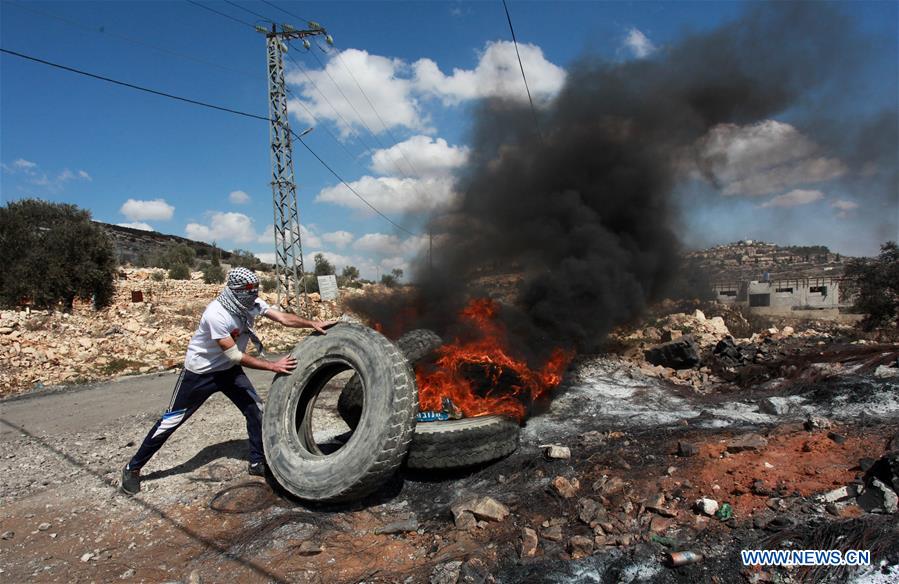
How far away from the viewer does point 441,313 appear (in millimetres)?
9477

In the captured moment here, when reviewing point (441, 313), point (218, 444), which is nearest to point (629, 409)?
point (441, 313)

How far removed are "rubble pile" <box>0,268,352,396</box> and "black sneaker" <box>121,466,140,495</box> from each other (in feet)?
28.6

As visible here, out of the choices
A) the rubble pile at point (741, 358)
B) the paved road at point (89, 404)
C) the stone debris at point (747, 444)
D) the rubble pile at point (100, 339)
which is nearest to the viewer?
the stone debris at point (747, 444)

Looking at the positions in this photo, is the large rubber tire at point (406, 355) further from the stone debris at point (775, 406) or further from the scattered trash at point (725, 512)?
the stone debris at point (775, 406)

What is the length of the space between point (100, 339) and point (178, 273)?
17.4 m

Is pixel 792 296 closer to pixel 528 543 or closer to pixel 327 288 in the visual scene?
pixel 327 288

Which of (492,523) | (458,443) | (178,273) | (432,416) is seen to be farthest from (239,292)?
(178,273)

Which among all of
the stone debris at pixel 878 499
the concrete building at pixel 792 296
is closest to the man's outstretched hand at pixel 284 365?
the stone debris at pixel 878 499

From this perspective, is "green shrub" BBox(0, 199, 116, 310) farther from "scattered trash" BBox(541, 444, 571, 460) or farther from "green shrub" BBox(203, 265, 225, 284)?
"scattered trash" BBox(541, 444, 571, 460)

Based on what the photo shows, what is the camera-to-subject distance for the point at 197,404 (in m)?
4.64

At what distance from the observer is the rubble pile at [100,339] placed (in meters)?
11.6

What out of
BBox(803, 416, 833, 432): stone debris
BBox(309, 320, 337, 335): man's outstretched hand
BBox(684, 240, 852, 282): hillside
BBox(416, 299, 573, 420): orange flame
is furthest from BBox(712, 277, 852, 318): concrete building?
BBox(309, 320, 337, 335): man's outstretched hand

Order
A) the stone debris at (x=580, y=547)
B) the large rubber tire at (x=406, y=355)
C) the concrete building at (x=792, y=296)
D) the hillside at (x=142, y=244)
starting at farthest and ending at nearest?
the hillside at (x=142, y=244) → the concrete building at (x=792, y=296) → the large rubber tire at (x=406, y=355) → the stone debris at (x=580, y=547)

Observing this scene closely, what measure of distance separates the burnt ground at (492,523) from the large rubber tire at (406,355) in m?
0.99
